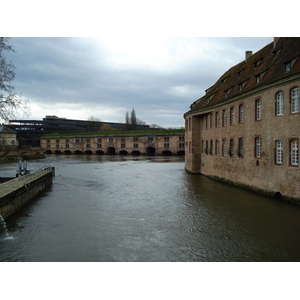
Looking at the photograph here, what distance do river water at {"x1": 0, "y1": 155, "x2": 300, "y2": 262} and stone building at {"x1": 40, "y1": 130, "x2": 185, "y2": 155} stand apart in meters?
58.1

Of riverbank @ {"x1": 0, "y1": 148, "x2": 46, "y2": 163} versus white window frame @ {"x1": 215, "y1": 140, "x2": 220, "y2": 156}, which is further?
riverbank @ {"x1": 0, "y1": 148, "x2": 46, "y2": 163}

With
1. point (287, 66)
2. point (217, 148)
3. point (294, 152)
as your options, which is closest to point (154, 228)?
point (294, 152)

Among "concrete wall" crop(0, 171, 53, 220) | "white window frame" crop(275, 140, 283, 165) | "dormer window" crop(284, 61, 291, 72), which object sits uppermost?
"dormer window" crop(284, 61, 291, 72)

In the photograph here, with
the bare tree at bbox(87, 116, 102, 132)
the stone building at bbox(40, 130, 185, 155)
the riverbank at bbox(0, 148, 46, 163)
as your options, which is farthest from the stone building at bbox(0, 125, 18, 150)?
the bare tree at bbox(87, 116, 102, 132)

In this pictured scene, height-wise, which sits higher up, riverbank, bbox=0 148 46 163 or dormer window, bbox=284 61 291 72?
dormer window, bbox=284 61 291 72

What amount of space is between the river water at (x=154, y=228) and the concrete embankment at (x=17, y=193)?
1.44ft

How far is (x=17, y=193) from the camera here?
50.2 feet

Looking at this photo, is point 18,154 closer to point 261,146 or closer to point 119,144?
point 119,144

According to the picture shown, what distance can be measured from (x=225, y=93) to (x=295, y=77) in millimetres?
10562

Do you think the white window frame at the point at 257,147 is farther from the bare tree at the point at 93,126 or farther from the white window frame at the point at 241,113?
the bare tree at the point at 93,126

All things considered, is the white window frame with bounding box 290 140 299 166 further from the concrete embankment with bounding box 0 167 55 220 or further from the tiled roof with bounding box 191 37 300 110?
the concrete embankment with bounding box 0 167 55 220

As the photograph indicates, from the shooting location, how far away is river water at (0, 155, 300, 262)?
9.49 m

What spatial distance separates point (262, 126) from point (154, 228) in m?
10.2

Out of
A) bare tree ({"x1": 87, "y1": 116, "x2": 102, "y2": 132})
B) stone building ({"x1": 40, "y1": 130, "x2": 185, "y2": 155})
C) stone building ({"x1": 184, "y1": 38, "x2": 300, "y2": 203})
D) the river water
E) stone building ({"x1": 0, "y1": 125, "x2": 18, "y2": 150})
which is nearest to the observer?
the river water
